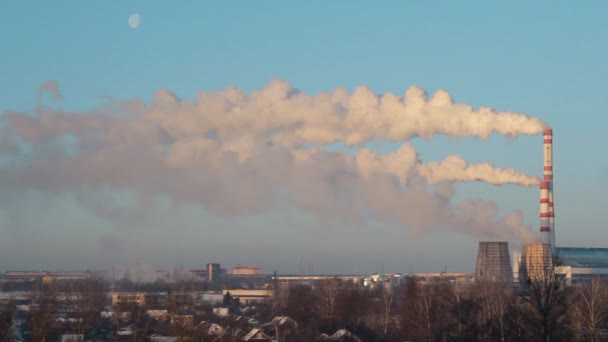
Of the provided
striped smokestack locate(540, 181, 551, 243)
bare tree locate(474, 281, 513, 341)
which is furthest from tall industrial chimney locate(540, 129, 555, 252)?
bare tree locate(474, 281, 513, 341)

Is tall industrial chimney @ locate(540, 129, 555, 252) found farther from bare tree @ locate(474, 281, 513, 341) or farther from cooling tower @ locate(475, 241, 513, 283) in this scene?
bare tree @ locate(474, 281, 513, 341)

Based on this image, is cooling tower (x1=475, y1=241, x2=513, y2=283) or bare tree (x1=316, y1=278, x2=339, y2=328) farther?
cooling tower (x1=475, y1=241, x2=513, y2=283)

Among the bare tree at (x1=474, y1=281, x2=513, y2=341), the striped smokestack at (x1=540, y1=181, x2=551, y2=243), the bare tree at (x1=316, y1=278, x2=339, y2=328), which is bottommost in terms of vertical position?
the bare tree at (x1=316, y1=278, x2=339, y2=328)

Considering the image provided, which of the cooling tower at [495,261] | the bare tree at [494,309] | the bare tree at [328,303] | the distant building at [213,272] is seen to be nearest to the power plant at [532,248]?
the cooling tower at [495,261]

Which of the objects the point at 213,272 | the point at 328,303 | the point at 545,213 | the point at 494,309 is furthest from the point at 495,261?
the point at 213,272

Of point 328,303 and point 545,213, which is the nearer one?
point 328,303

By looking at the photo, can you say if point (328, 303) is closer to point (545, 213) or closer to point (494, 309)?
point (494, 309)
